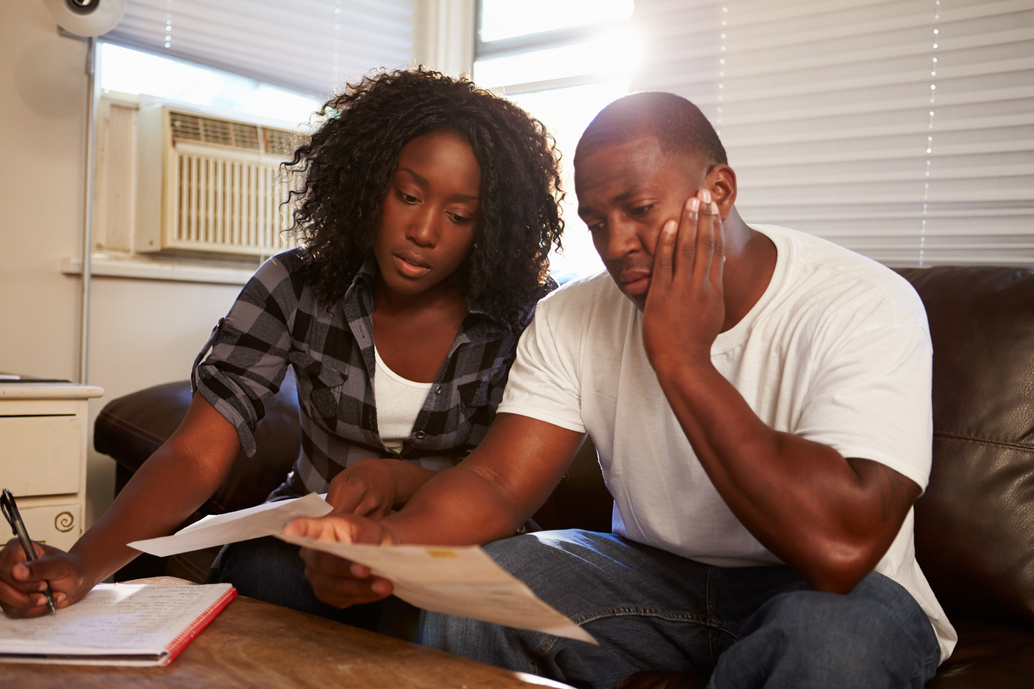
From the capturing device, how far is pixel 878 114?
7.22 ft

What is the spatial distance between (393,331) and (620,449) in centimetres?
48

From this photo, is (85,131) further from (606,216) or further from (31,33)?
(606,216)

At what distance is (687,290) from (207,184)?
6.42 feet

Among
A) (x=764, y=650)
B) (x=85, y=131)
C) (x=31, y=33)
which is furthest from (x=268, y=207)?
(x=764, y=650)

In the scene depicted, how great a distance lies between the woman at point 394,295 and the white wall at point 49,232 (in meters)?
1.12

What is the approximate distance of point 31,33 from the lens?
2.25 metres

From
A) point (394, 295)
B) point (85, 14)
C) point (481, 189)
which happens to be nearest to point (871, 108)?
point (481, 189)

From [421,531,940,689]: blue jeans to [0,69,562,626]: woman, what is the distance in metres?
0.29

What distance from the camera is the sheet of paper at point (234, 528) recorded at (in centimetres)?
87

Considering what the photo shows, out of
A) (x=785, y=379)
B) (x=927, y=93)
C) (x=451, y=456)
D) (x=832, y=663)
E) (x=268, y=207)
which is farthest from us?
(x=268, y=207)

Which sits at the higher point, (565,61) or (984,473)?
(565,61)

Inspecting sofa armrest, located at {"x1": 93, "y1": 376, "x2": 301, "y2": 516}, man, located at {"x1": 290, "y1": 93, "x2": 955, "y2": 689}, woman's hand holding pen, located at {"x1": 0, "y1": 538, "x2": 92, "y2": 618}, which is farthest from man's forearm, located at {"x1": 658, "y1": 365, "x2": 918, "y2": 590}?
sofa armrest, located at {"x1": 93, "y1": 376, "x2": 301, "y2": 516}

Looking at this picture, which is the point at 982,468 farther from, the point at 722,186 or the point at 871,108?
the point at 871,108

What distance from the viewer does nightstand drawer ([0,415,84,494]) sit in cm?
167
